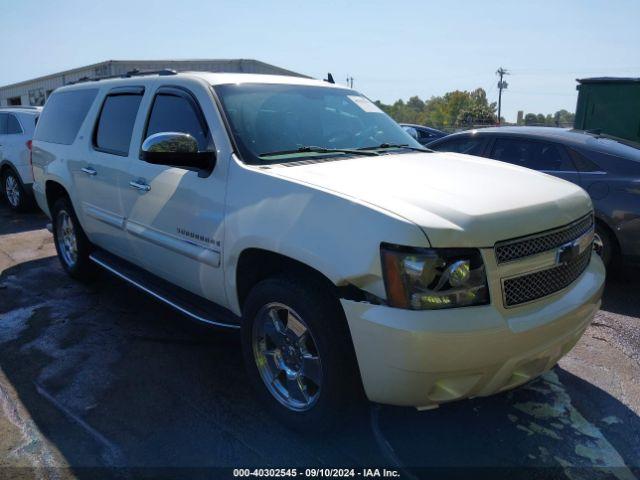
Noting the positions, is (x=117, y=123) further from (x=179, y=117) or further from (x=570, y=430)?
(x=570, y=430)

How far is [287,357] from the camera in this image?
292 centimetres

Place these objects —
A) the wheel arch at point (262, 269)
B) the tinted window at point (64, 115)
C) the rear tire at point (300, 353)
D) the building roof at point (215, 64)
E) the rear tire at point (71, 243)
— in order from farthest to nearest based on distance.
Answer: the building roof at point (215, 64) < the rear tire at point (71, 243) < the tinted window at point (64, 115) < the wheel arch at point (262, 269) < the rear tire at point (300, 353)

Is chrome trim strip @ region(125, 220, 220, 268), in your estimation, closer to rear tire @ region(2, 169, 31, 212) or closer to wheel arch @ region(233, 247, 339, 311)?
wheel arch @ region(233, 247, 339, 311)

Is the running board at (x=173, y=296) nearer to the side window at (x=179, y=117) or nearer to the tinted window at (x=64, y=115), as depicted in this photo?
the side window at (x=179, y=117)

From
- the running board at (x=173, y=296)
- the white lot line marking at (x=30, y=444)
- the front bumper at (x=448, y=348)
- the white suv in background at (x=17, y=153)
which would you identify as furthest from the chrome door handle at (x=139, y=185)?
the white suv in background at (x=17, y=153)

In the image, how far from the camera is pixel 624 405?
3170mm

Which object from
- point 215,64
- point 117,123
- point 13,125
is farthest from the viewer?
point 215,64

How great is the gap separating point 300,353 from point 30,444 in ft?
5.05

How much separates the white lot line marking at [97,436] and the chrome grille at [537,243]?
84.5 inches

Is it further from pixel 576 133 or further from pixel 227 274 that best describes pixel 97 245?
pixel 576 133

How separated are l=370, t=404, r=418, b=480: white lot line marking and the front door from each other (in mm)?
1154

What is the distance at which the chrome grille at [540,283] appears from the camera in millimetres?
2359

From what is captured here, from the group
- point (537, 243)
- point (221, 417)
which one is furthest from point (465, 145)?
point (221, 417)

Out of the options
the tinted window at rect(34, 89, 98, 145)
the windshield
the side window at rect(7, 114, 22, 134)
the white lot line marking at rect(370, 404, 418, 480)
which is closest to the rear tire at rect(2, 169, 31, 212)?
the side window at rect(7, 114, 22, 134)
